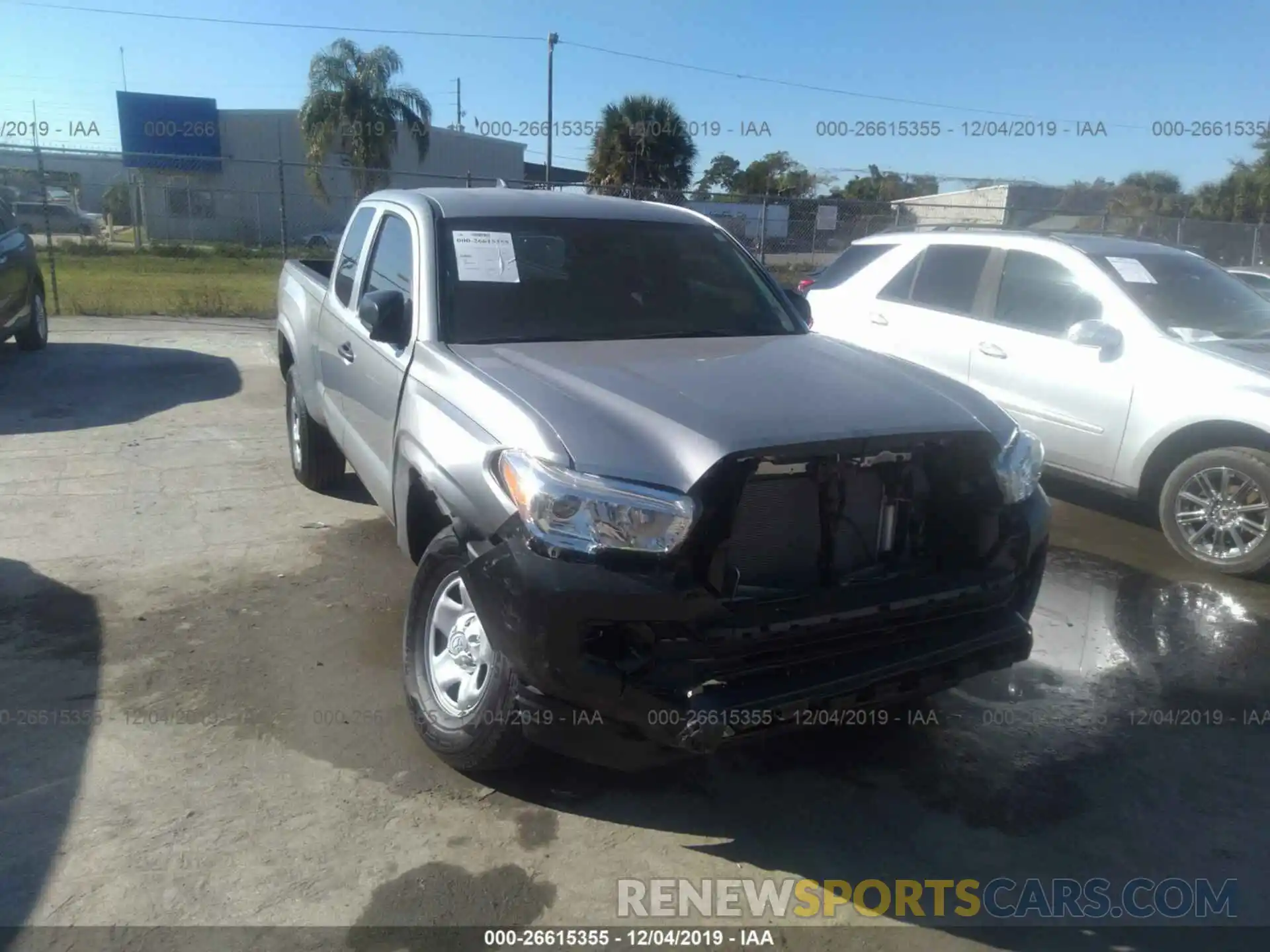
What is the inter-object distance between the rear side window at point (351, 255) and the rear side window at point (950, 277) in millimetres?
3920

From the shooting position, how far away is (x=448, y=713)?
3379 millimetres

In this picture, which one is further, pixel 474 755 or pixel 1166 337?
pixel 1166 337

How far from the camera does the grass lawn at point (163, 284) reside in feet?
47.9

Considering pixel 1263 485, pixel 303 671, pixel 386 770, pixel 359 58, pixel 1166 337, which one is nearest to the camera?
pixel 386 770

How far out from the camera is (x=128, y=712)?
376 centimetres

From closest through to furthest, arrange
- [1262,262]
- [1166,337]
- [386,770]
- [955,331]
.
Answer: [386,770] → [1166,337] → [955,331] → [1262,262]

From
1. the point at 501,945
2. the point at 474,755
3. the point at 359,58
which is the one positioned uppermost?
the point at 359,58

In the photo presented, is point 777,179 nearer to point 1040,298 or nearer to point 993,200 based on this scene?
point 993,200

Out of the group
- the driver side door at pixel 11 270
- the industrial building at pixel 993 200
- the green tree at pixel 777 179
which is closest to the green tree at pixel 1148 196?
the industrial building at pixel 993 200

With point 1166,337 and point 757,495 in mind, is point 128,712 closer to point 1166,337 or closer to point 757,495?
point 757,495

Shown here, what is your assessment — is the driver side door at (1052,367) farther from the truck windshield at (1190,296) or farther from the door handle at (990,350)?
the truck windshield at (1190,296)

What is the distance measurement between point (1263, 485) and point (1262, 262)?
65.8ft

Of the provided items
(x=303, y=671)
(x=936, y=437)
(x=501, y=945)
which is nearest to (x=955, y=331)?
(x=936, y=437)

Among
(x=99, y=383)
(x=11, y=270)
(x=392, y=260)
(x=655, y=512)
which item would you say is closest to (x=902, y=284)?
(x=392, y=260)
